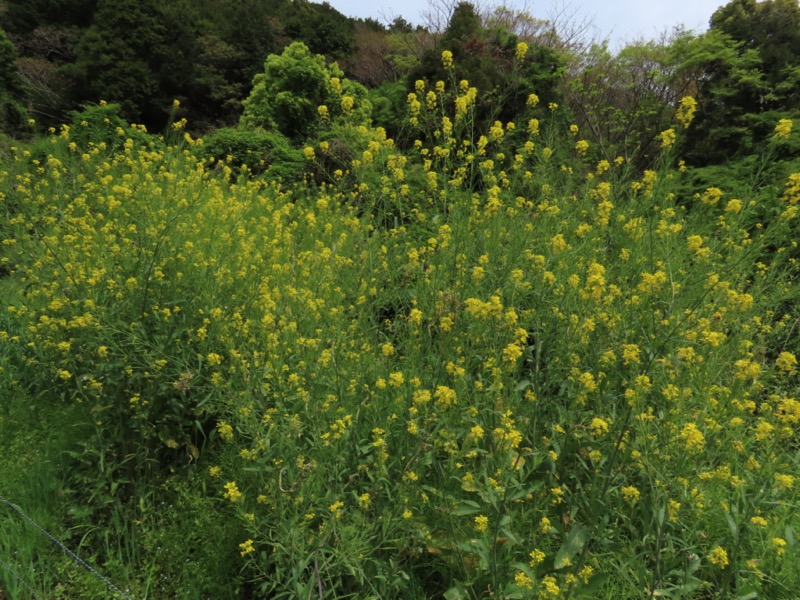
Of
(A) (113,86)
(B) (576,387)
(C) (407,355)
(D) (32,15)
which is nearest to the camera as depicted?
(B) (576,387)

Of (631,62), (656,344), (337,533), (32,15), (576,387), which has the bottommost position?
(337,533)

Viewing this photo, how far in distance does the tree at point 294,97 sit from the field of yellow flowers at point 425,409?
649 centimetres

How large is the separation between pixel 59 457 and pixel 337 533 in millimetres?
1749

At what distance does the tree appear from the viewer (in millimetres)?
9258

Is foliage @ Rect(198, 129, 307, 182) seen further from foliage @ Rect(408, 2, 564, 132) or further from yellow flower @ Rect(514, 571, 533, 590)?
yellow flower @ Rect(514, 571, 533, 590)

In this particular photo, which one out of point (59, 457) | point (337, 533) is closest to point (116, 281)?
point (59, 457)

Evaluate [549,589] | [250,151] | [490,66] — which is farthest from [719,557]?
[490,66]

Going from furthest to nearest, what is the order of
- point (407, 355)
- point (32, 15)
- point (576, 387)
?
point (32, 15)
point (407, 355)
point (576, 387)

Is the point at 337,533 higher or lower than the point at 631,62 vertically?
lower

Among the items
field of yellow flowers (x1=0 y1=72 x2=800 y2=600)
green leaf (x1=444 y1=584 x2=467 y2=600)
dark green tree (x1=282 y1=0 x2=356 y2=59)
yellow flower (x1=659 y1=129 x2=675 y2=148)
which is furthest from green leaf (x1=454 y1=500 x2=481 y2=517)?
dark green tree (x1=282 y1=0 x2=356 y2=59)

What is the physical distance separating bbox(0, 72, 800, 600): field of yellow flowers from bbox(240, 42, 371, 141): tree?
6.49m

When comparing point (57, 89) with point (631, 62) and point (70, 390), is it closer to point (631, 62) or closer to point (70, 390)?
point (70, 390)

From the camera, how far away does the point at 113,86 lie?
10281 millimetres

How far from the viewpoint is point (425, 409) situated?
74.0 inches
